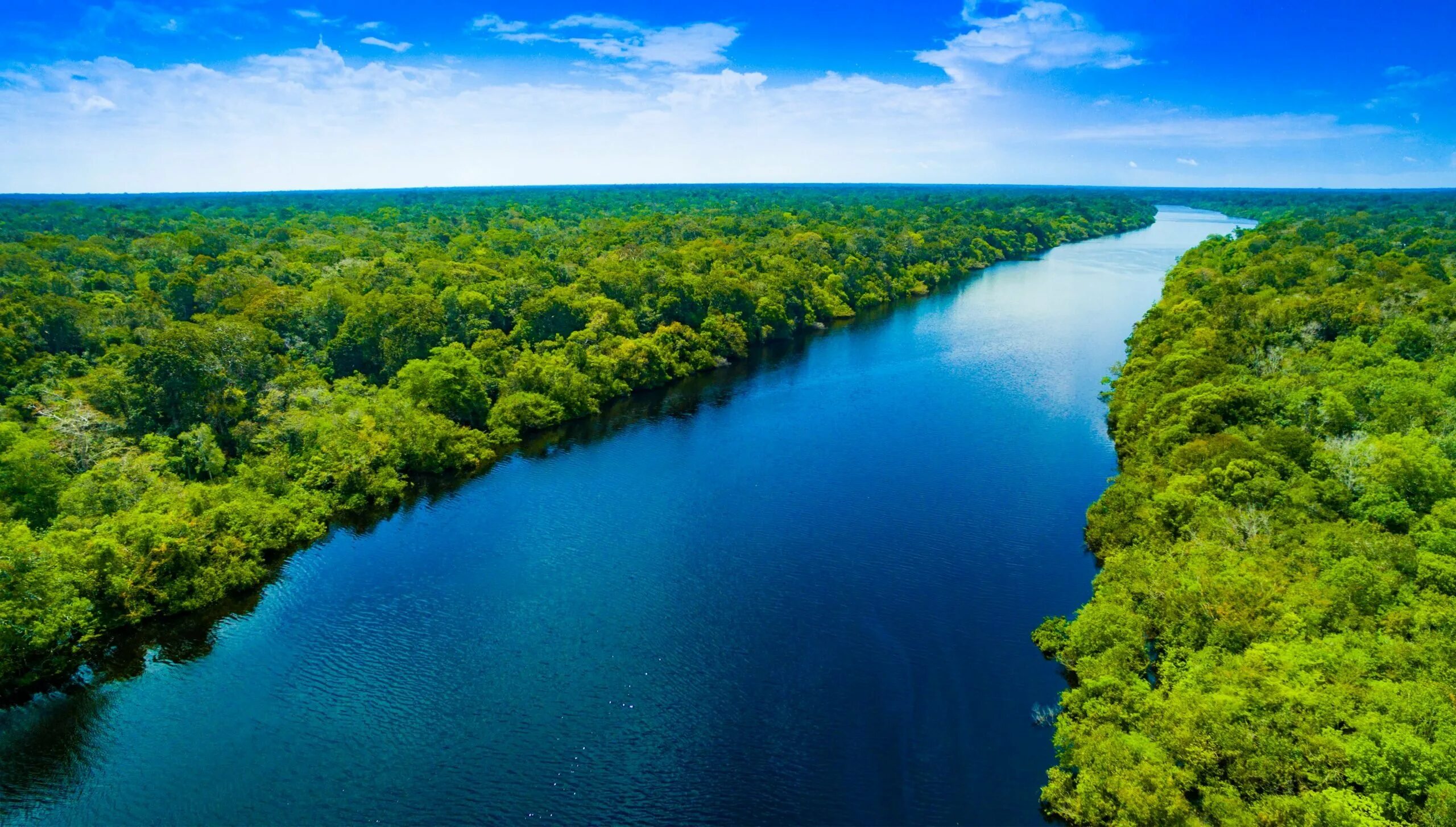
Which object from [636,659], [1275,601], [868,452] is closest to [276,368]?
[636,659]

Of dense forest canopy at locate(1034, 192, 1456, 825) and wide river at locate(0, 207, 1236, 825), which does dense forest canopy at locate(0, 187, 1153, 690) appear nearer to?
wide river at locate(0, 207, 1236, 825)

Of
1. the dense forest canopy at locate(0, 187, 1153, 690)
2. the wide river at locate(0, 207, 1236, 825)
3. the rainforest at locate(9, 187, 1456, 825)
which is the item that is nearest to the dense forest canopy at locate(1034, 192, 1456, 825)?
the rainforest at locate(9, 187, 1456, 825)

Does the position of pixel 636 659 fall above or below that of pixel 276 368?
below

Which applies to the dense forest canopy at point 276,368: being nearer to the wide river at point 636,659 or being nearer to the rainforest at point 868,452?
the rainforest at point 868,452

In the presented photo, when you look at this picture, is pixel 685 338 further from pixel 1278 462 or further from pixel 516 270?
pixel 1278 462

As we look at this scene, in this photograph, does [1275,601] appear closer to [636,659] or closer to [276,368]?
[636,659]

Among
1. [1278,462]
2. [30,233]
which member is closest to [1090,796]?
[1278,462]
